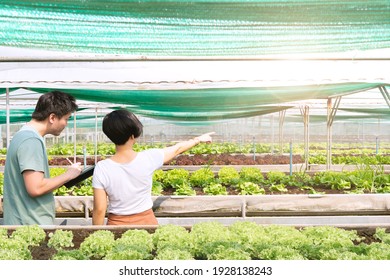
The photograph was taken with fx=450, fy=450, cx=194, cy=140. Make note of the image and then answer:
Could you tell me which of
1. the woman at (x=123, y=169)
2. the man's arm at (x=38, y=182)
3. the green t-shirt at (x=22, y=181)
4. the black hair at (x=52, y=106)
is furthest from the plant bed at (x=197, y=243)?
the black hair at (x=52, y=106)

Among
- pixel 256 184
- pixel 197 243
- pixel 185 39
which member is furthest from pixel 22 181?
pixel 256 184

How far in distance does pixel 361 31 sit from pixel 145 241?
7.01 ft

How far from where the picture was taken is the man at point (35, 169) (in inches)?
116

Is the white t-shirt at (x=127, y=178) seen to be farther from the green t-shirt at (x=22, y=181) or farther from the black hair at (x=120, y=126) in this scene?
the green t-shirt at (x=22, y=181)

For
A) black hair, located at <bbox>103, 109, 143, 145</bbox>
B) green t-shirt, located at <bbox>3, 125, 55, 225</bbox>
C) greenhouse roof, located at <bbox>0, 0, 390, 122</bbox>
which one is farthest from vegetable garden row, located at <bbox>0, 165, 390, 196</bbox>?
black hair, located at <bbox>103, 109, 143, 145</bbox>

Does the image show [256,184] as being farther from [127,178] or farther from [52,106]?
[52,106]

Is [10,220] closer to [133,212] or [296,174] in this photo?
[133,212]

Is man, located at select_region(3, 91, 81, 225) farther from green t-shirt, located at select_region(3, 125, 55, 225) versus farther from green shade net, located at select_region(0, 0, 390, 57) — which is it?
green shade net, located at select_region(0, 0, 390, 57)

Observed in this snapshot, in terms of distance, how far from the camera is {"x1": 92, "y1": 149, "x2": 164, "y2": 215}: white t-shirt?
9.96ft

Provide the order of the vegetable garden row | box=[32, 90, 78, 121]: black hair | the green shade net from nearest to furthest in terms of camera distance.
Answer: the green shade net → box=[32, 90, 78, 121]: black hair → the vegetable garden row

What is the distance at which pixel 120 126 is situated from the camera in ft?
9.81

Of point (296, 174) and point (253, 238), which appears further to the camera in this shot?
point (296, 174)
